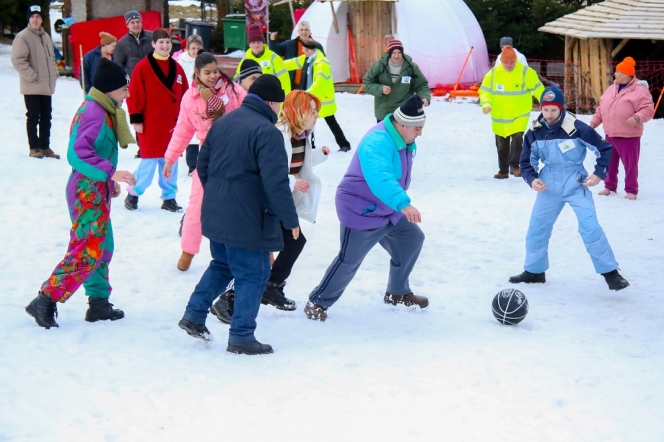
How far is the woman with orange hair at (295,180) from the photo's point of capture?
5871mm

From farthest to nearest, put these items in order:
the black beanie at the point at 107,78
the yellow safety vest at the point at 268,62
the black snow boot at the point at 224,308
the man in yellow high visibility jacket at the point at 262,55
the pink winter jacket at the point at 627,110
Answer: the yellow safety vest at the point at 268,62 → the man in yellow high visibility jacket at the point at 262,55 → the pink winter jacket at the point at 627,110 → the black snow boot at the point at 224,308 → the black beanie at the point at 107,78

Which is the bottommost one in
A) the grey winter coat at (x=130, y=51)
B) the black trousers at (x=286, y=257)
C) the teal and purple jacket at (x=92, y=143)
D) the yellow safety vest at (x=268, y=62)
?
the black trousers at (x=286, y=257)

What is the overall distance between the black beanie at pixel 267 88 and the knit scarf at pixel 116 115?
2.83ft

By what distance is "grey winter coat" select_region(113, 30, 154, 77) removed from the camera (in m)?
12.0

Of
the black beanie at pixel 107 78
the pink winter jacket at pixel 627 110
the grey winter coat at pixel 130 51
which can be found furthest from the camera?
the grey winter coat at pixel 130 51

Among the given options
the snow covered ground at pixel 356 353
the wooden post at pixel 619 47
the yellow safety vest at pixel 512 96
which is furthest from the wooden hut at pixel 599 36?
the snow covered ground at pixel 356 353

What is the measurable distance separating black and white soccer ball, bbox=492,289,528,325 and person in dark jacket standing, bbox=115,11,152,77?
779 cm

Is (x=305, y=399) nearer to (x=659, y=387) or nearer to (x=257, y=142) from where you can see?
(x=257, y=142)

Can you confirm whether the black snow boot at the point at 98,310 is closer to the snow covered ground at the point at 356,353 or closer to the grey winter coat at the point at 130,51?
the snow covered ground at the point at 356,353

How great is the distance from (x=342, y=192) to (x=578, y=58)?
15165 mm

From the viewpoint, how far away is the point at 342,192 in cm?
571

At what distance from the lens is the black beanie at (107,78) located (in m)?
5.32

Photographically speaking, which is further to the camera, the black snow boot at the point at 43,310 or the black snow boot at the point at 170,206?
the black snow boot at the point at 170,206

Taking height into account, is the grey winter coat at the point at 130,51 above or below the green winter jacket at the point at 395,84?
Result: above
